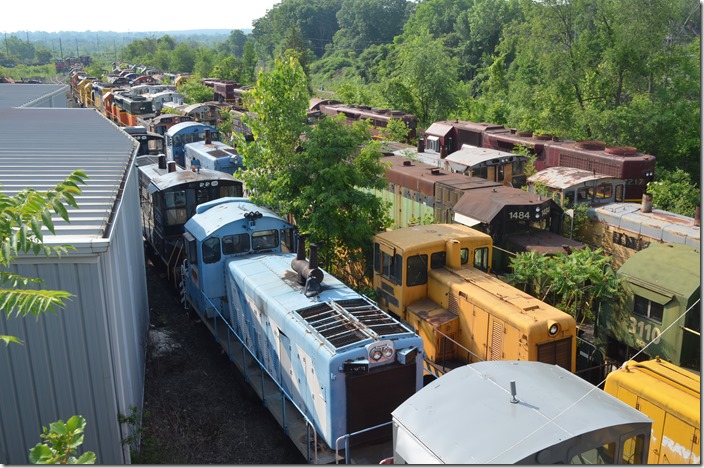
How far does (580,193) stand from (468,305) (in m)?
10.5

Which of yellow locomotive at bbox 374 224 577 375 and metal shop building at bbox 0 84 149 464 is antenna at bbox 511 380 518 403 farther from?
metal shop building at bbox 0 84 149 464

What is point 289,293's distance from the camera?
41.1ft

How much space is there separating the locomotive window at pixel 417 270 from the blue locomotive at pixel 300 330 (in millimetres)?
1979

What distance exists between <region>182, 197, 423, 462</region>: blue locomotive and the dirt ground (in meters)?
0.62

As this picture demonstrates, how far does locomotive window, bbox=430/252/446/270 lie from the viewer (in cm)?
1437

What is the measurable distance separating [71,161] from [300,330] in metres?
7.50

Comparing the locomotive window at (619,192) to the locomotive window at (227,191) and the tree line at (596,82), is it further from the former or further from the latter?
the locomotive window at (227,191)

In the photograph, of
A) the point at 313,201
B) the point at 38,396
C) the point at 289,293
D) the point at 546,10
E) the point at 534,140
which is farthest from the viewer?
the point at 546,10

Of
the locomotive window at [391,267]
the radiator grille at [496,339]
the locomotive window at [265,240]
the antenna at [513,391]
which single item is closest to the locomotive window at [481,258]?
the locomotive window at [391,267]

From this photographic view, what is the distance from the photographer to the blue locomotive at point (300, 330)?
10469mm

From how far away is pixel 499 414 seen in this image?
7250 millimetres

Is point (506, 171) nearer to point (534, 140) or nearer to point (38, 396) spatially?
point (534, 140)

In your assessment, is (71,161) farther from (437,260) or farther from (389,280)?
(437,260)

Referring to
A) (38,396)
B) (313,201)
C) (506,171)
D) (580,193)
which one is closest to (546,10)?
(506,171)
